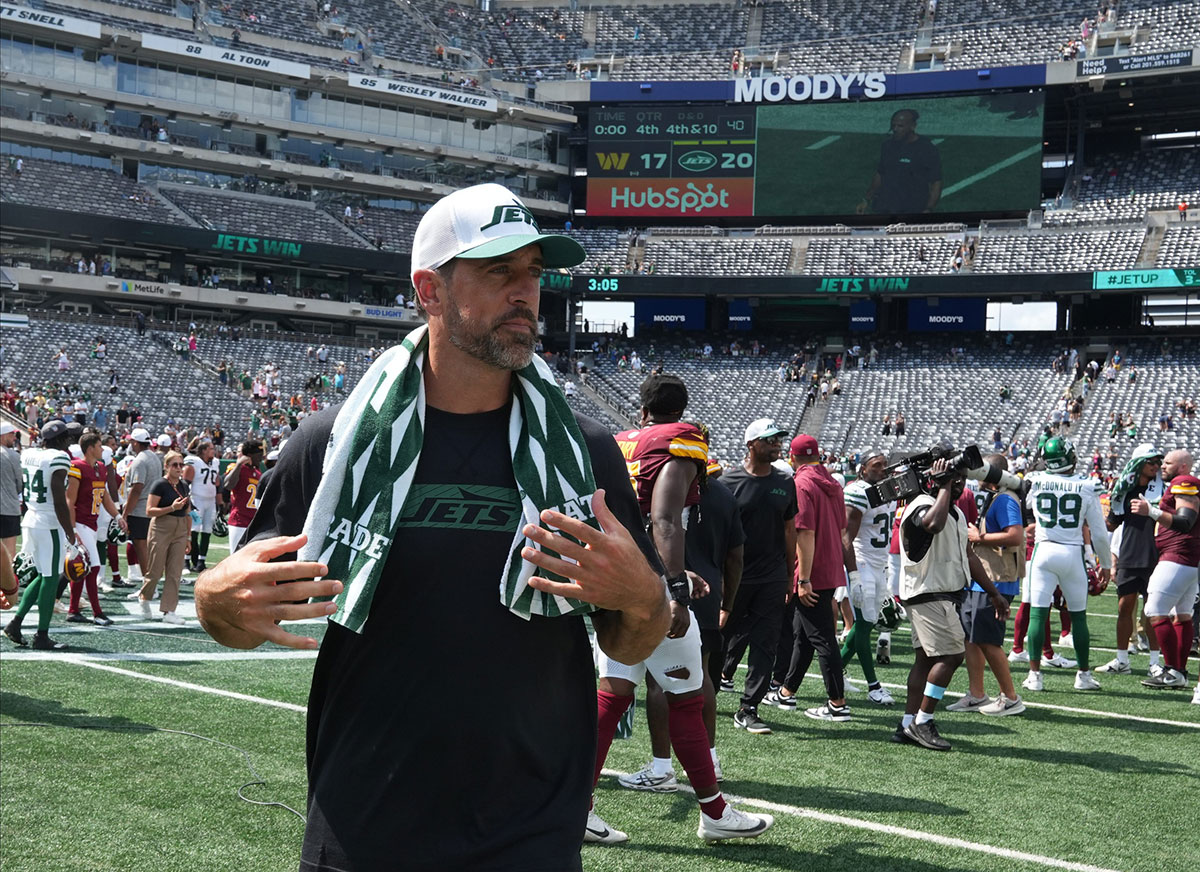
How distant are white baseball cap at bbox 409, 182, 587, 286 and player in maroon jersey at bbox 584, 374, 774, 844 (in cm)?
284

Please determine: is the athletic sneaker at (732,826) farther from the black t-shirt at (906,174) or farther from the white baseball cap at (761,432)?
the black t-shirt at (906,174)

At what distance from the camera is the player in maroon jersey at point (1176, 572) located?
33.5 ft

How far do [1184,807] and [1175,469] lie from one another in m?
4.90

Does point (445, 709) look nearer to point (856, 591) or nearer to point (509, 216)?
point (509, 216)

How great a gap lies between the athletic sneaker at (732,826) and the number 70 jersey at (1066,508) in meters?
5.34

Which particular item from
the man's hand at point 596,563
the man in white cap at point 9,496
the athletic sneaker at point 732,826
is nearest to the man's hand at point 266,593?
the man's hand at point 596,563

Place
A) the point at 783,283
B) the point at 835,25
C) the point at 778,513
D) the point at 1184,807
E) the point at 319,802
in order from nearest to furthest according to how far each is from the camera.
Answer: the point at 319,802
the point at 1184,807
the point at 778,513
the point at 783,283
the point at 835,25

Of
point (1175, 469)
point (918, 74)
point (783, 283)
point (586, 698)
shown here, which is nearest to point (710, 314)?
point (783, 283)

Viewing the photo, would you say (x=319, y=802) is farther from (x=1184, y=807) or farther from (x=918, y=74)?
(x=918, y=74)

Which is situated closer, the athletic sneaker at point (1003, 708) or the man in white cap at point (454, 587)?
the man in white cap at point (454, 587)

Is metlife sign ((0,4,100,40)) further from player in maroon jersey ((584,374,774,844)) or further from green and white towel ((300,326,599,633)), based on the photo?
green and white towel ((300,326,599,633))

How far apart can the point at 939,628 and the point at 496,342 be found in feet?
19.1

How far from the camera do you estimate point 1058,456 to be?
32.7 feet

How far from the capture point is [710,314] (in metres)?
52.2
